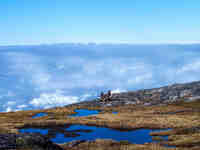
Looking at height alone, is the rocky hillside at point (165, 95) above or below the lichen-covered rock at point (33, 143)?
above

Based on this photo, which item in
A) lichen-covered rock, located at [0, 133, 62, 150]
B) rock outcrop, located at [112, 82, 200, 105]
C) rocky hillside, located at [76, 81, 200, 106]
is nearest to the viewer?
lichen-covered rock, located at [0, 133, 62, 150]

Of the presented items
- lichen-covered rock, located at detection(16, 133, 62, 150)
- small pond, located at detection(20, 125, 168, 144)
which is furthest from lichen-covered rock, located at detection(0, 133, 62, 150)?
small pond, located at detection(20, 125, 168, 144)

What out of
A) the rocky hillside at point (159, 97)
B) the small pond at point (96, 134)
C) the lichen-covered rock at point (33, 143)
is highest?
the rocky hillside at point (159, 97)

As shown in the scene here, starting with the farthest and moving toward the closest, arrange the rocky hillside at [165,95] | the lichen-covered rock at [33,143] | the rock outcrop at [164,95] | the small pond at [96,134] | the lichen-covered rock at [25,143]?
the rocky hillside at [165,95], the rock outcrop at [164,95], the small pond at [96,134], the lichen-covered rock at [33,143], the lichen-covered rock at [25,143]

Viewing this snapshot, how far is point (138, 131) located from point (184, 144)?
22684 mm

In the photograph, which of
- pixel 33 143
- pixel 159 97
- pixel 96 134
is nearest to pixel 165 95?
pixel 159 97

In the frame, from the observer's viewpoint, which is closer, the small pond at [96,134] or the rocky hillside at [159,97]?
the small pond at [96,134]

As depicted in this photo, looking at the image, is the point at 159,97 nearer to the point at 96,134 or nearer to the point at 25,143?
the point at 96,134

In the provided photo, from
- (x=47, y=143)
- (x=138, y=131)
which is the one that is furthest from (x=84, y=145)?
(x=138, y=131)

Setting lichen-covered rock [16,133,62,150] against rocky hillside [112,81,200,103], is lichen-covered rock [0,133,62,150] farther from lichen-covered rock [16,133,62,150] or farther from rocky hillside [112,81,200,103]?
rocky hillside [112,81,200,103]

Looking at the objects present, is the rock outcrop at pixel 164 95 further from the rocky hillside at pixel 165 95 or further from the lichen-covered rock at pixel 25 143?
the lichen-covered rock at pixel 25 143

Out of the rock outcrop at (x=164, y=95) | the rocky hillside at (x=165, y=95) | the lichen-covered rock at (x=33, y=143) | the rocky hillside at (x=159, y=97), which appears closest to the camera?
the lichen-covered rock at (x=33, y=143)

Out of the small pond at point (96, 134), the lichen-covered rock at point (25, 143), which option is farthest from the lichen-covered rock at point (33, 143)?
the small pond at point (96, 134)

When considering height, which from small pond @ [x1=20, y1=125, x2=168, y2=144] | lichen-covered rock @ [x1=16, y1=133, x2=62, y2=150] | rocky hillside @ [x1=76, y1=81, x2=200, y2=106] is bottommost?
small pond @ [x1=20, y1=125, x2=168, y2=144]
